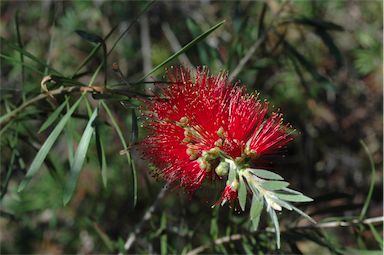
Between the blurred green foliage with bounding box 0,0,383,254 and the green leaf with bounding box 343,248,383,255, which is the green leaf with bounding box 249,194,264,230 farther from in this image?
the blurred green foliage with bounding box 0,0,383,254

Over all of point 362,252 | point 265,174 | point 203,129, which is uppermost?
point 203,129

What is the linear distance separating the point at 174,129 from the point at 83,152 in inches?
7.5

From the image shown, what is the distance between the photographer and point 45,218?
288 centimetres

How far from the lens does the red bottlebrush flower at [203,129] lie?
1.05 metres

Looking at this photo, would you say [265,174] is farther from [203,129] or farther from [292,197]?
[203,129]

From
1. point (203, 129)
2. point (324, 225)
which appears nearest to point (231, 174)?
point (203, 129)

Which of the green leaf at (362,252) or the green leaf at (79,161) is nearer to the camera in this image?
the green leaf at (79,161)

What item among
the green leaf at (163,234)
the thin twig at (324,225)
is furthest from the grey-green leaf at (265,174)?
the green leaf at (163,234)

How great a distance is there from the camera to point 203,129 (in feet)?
3.51

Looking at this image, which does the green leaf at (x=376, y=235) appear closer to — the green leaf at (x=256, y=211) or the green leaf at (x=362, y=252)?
the green leaf at (x=362, y=252)

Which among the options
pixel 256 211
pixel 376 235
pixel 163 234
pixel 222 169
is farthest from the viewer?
pixel 163 234

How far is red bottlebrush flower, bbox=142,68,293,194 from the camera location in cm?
105

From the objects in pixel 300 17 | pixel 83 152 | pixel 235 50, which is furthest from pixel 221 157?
pixel 300 17

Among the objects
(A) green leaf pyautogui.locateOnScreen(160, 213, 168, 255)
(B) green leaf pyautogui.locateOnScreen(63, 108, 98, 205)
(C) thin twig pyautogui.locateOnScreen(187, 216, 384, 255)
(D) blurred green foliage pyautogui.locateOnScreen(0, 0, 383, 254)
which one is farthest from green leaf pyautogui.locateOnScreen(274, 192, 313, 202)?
(D) blurred green foliage pyautogui.locateOnScreen(0, 0, 383, 254)
